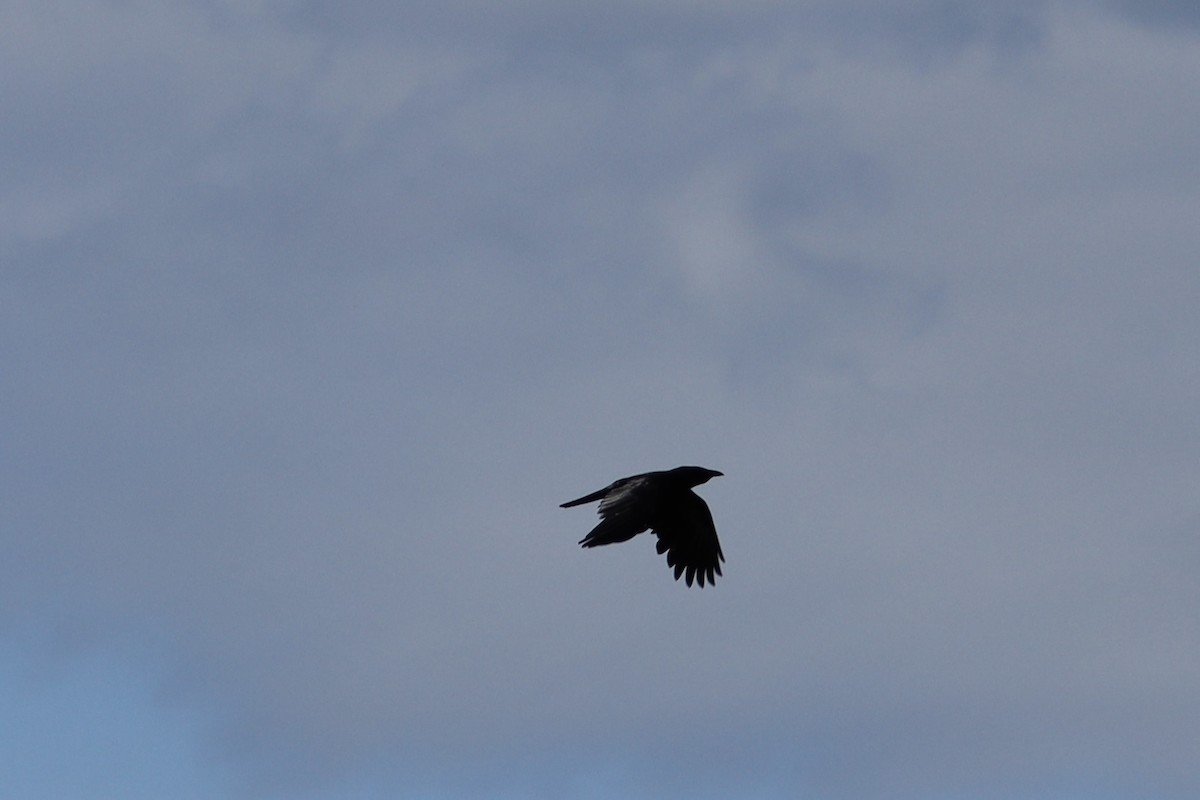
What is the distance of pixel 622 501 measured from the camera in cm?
3850

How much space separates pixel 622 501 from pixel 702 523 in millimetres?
4303

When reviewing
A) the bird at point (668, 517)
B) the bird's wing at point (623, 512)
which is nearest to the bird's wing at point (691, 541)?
the bird at point (668, 517)

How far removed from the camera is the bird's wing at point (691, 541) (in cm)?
4225

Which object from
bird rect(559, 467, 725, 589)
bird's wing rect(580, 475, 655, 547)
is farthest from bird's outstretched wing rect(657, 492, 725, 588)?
bird's wing rect(580, 475, 655, 547)

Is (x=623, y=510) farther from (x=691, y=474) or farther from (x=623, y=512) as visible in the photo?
(x=691, y=474)

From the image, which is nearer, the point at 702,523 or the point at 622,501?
the point at 622,501

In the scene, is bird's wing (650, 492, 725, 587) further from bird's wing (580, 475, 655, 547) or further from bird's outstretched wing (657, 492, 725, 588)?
bird's wing (580, 475, 655, 547)

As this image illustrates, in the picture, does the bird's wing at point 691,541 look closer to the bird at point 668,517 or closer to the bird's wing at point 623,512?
the bird at point 668,517

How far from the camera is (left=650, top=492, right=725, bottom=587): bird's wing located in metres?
42.2

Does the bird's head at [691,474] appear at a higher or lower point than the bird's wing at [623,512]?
higher

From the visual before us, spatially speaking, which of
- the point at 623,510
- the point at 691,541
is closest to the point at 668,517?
the point at 691,541

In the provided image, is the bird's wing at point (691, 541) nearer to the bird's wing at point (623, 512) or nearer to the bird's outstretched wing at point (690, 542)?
the bird's outstretched wing at point (690, 542)

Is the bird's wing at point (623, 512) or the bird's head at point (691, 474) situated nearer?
the bird's wing at point (623, 512)

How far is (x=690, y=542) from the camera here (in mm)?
42656
